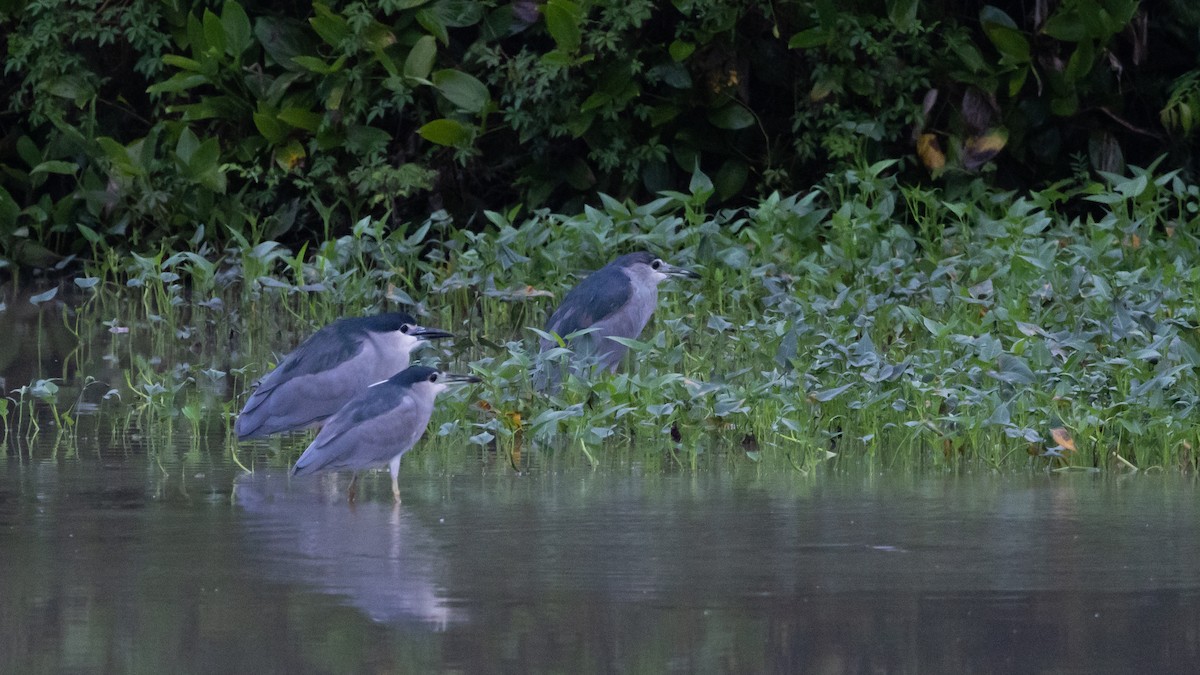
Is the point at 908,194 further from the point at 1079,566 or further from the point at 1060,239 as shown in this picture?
the point at 1079,566

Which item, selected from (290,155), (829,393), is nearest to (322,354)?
(829,393)

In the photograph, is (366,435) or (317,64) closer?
(366,435)

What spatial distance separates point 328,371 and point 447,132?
188 inches

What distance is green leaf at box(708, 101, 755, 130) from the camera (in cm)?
1177

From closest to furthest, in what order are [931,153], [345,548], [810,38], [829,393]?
1. [345,548]
2. [829,393]
3. [810,38]
4. [931,153]

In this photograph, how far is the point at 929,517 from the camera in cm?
566

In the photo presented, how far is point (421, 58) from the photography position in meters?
11.5

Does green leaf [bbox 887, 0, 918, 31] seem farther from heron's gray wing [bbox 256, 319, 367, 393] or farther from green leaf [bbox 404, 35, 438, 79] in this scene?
heron's gray wing [bbox 256, 319, 367, 393]

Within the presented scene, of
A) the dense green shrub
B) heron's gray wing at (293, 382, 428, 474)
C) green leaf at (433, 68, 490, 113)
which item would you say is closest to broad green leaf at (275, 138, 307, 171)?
the dense green shrub

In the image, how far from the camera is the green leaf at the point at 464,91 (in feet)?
37.9

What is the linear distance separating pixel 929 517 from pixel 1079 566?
722mm

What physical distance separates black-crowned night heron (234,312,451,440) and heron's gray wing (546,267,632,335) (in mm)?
1083

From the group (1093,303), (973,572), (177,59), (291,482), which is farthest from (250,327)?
(973,572)

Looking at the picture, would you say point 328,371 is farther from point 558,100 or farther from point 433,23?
point 558,100
